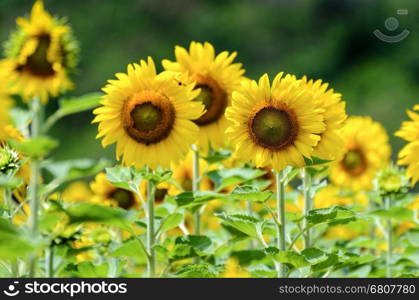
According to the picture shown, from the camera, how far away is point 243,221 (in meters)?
1.34

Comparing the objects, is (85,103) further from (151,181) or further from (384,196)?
(384,196)

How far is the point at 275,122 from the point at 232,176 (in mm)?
225

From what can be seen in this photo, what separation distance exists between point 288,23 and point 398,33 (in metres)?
7.80

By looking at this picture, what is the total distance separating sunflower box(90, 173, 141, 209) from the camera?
1969 millimetres

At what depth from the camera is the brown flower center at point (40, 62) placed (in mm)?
1968

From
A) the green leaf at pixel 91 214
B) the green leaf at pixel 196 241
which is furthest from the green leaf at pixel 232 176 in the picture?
the green leaf at pixel 91 214

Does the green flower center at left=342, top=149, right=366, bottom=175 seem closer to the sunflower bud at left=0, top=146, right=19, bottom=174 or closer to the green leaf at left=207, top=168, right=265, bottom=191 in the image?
the green leaf at left=207, top=168, right=265, bottom=191

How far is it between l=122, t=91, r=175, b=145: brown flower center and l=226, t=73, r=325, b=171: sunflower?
0.39 ft

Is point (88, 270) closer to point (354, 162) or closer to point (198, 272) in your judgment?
point (198, 272)

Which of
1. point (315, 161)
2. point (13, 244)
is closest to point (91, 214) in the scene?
point (13, 244)

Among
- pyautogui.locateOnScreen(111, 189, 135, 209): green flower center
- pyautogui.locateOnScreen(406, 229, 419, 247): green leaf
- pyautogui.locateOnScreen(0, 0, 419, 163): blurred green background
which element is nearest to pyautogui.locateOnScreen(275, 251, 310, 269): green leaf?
pyautogui.locateOnScreen(406, 229, 419, 247): green leaf

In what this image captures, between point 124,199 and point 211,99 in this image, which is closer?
point 211,99

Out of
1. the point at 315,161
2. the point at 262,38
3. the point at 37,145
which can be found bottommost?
the point at 37,145

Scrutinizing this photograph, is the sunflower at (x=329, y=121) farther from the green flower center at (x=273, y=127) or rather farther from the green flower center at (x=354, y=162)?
the green flower center at (x=354, y=162)
